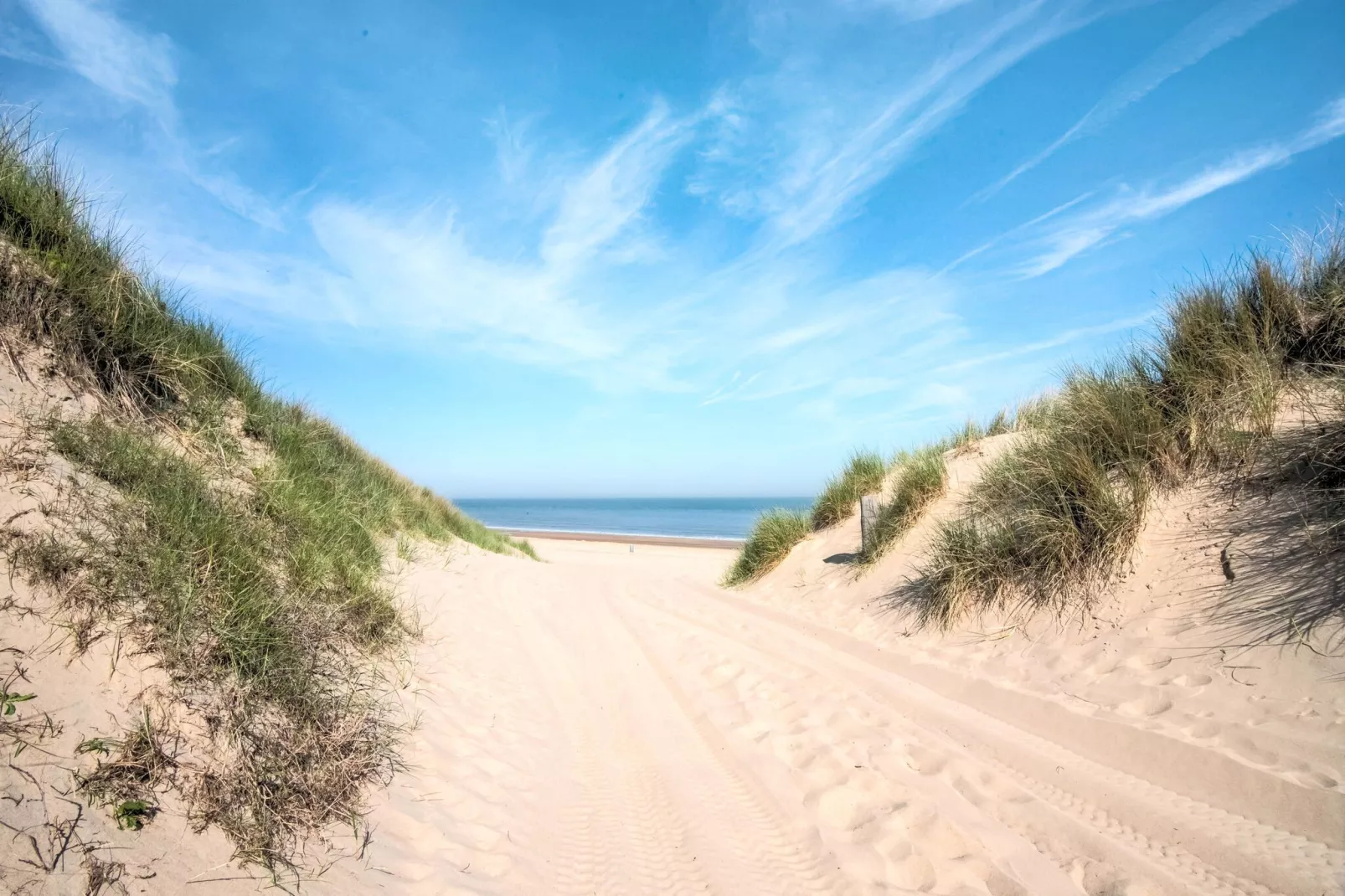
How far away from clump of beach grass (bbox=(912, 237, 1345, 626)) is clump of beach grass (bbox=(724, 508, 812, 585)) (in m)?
4.33

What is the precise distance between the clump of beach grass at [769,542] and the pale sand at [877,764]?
4.84 meters

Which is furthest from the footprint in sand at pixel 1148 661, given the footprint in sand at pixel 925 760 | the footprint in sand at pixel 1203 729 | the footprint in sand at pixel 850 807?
the footprint in sand at pixel 850 807

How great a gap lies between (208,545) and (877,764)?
3926 mm

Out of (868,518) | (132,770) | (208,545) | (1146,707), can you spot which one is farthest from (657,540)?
(132,770)

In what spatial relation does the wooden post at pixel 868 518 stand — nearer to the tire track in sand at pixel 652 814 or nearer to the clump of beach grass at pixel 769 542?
the clump of beach grass at pixel 769 542

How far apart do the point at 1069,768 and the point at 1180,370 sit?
450cm

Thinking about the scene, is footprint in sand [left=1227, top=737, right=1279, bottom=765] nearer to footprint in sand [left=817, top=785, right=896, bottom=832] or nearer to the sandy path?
the sandy path

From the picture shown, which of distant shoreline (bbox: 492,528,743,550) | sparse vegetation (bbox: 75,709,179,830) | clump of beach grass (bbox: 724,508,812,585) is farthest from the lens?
distant shoreline (bbox: 492,528,743,550)

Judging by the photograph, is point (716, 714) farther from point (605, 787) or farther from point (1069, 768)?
point (1069, 768)

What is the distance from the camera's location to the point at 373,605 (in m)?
4.31

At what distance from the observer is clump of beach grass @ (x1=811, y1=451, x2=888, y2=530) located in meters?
10.8

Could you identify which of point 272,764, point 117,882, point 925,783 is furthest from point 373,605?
point 925,783

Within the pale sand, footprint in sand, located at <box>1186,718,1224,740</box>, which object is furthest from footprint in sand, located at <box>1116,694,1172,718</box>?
footprint in sand, located at <box>1186,718,1224,740</box>

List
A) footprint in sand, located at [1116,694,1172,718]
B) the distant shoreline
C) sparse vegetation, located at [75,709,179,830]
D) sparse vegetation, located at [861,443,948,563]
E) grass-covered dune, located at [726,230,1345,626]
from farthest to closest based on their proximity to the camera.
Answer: the distant shoreline
sparse vegetation, located at [861,443,948,563]
grass-covered dune, located at [726,230,1345,626]
footprint in sand, located at [1116,694,1172,718]
sparse vegetation, located at [75,709,179,830]
